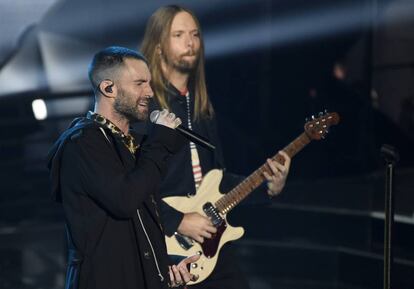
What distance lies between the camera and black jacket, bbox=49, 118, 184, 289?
2482 millimetres

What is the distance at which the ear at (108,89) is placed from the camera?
2654 mm

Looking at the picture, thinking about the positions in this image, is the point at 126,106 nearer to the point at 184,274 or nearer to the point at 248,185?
the point at 184,274

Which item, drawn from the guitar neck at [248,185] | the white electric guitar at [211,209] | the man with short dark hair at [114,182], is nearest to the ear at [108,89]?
the man with short dark hair at [114,182]

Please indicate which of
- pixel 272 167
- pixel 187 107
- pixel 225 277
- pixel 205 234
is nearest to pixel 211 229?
pixel 205 234

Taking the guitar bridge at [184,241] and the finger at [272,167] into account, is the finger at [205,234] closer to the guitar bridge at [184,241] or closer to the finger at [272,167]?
the guitar bridge at [184,241]

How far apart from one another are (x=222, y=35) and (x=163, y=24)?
83.3 inches

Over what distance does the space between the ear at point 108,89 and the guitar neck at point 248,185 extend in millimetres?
940

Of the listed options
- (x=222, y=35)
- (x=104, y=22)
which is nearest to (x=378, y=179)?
(x=222, y=35)

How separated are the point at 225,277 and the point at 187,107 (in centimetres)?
69

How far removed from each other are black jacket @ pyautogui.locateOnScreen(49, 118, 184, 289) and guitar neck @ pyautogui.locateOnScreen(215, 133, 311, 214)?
849mm

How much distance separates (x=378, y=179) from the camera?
6.05 metres

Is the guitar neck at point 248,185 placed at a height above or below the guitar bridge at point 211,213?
above

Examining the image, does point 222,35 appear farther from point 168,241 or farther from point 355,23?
point 168,241

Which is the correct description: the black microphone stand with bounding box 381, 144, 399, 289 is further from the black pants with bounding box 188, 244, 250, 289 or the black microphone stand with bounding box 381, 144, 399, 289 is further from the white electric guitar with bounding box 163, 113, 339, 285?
the black pants with bounding box 188, 244, 250, 289
